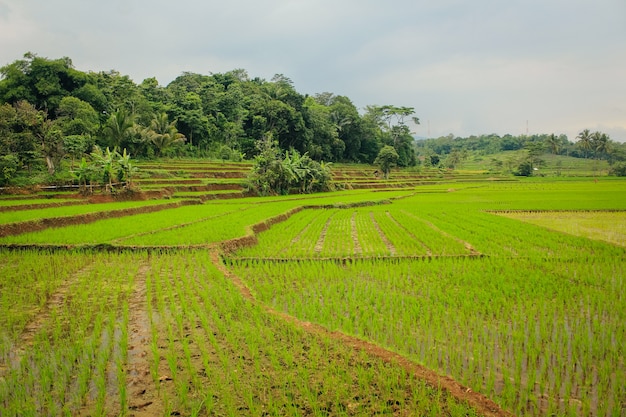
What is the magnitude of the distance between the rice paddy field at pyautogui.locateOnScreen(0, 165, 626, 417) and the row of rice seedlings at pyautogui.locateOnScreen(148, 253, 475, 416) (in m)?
0.01

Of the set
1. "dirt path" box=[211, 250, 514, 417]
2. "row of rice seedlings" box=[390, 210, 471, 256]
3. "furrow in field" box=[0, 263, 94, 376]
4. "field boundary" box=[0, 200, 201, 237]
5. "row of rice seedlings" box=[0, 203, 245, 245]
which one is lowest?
"row of rice seedlings" box=[390, 210, 471, 256]

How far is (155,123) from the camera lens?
27328mm

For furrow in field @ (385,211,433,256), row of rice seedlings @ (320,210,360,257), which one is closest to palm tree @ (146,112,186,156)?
row of rice seedlings @ (320,210,360,257)

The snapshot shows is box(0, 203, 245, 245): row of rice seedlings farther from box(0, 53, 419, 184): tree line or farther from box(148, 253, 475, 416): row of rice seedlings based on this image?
→ box(0, 53, 419, 184): tree line

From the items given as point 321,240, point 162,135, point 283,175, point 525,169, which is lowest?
point 321,240

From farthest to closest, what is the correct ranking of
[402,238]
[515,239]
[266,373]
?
[402,238] → [515,239] → [266,373]

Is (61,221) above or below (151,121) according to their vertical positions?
below

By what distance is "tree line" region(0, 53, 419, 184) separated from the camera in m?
17.0

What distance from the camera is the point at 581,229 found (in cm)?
1080

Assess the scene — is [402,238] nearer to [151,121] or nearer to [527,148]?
[151,121]

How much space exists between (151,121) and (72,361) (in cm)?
2689

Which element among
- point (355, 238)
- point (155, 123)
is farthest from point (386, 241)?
point (155, 123)

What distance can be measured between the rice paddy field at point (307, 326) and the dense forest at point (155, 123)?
1017 centimetres

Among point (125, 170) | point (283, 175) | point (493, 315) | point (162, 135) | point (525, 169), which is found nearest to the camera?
point (493, 315)
